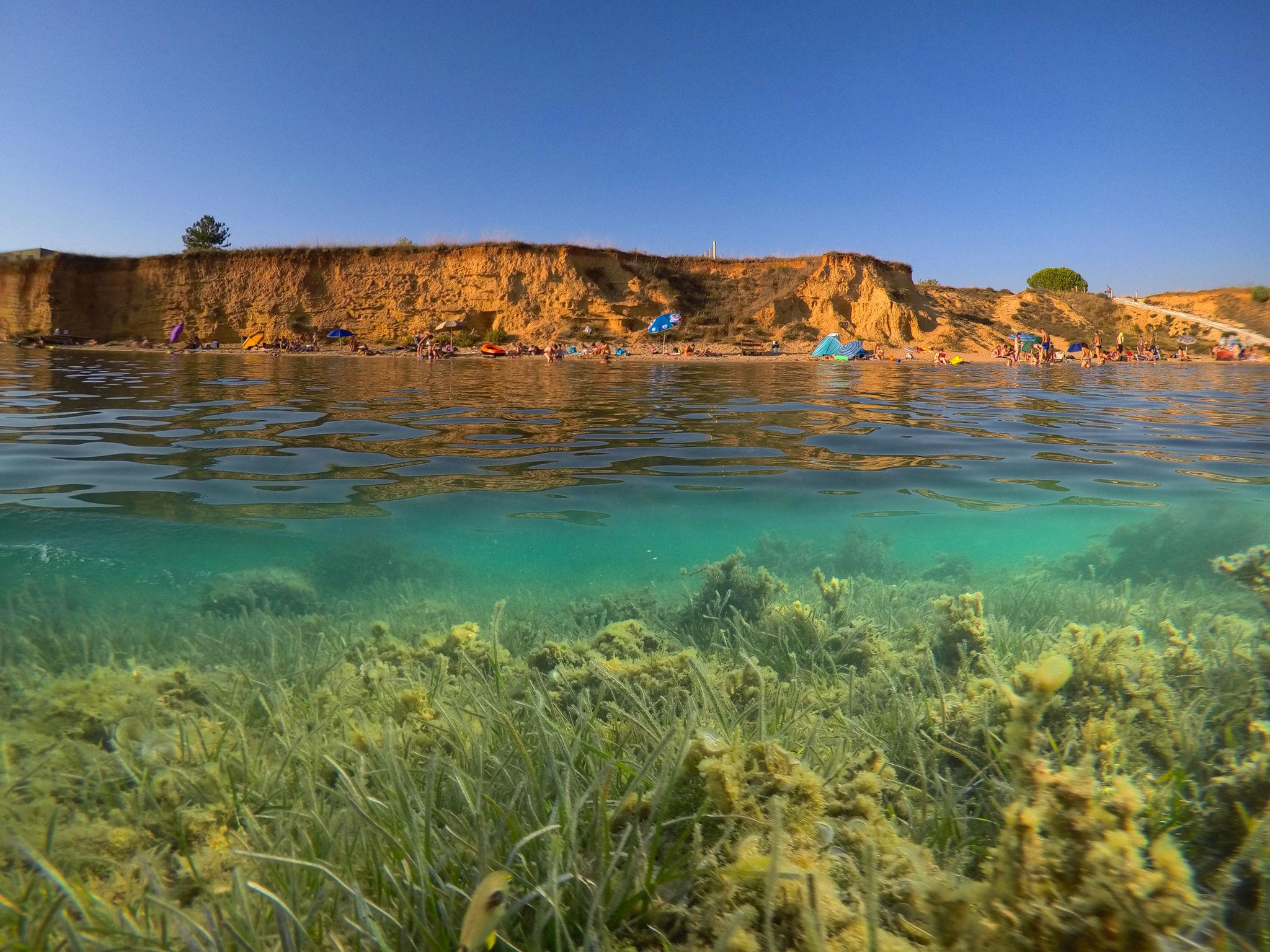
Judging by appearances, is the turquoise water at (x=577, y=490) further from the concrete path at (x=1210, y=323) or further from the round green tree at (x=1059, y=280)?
the round green tree at (x=1059, y=280)

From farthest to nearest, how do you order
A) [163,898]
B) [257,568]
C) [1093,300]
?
[1093,300], [257,568], [163,898]

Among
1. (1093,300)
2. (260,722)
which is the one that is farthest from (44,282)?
(1093,300)

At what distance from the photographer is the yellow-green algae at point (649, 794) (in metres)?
1.24

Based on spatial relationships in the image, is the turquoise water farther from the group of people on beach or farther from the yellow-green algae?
the group of people on beach

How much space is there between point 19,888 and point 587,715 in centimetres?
142

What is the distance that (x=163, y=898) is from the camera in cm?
133

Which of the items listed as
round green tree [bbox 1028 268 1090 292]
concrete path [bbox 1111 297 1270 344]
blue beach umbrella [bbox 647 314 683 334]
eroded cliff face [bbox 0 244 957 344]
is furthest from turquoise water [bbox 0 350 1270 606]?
round green tree [bbox 1028 268 1090 292]

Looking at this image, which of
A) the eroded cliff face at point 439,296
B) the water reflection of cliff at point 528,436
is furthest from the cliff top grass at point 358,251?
the water reflection of cliff at point 528,436

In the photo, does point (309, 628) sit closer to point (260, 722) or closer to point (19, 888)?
point (260, 722)

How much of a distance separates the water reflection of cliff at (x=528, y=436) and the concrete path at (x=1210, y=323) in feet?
132

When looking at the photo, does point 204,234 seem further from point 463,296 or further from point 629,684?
point 629,684

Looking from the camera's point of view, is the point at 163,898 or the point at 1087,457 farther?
the point at 1087,457

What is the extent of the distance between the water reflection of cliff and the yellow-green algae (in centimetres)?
242

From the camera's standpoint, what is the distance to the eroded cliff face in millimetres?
38656
